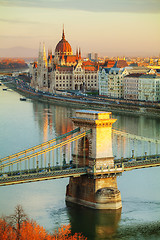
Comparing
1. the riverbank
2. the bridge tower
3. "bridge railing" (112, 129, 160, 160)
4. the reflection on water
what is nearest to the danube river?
the reflection on water

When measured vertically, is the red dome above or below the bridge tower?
above

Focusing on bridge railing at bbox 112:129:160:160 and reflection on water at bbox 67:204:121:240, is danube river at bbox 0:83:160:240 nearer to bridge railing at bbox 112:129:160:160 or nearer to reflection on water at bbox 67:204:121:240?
Result: reflection on water at bbox 67:204:121:240

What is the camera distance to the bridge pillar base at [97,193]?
22469 mm

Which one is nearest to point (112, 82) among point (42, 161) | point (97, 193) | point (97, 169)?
point (42, 161)

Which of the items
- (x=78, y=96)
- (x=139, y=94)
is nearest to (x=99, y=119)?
(x=139, y=94)

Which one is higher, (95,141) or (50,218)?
(95,141)

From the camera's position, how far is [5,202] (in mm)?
23859

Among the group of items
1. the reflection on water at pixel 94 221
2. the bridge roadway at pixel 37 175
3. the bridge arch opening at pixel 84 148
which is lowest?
the reflection on water at pixel 94 221

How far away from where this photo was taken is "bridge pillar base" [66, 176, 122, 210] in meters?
22.5

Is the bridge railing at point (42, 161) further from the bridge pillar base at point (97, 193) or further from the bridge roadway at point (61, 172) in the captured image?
the bridge pillar base at point (97, 193)

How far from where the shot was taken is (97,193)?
883 inches

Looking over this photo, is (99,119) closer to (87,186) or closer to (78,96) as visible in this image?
(87,186)

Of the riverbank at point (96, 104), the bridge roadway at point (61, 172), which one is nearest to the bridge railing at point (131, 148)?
the bridge roadway at point (61, 172)

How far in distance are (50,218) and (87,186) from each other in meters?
1.81
